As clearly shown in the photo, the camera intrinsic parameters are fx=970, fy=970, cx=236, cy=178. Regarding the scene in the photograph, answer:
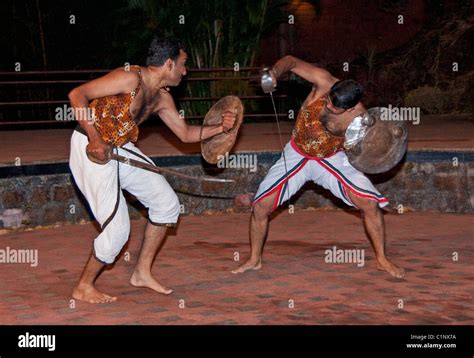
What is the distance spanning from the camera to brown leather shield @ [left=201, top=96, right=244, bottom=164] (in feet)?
21.5

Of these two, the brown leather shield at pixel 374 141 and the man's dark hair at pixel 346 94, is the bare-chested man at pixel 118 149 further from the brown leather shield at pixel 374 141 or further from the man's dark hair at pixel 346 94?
the brown leather shield at pixel 374 141

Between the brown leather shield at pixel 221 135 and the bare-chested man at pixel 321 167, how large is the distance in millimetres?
427

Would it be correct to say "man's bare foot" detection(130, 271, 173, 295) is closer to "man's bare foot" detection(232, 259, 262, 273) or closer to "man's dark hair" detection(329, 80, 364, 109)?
"man's bare foot" detection(232, 259, 262, 273)

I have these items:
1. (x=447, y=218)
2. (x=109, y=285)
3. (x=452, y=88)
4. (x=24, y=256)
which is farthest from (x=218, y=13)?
(x=109, y=285)

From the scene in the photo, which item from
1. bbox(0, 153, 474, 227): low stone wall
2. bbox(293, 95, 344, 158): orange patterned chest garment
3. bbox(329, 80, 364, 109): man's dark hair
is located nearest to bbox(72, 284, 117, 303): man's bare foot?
bbox(293, 95, 344, 158): orange patterned chest garment

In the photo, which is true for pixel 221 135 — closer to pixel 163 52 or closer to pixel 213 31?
pixel 163 52

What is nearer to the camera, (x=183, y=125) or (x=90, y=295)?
(x=90, y=295)

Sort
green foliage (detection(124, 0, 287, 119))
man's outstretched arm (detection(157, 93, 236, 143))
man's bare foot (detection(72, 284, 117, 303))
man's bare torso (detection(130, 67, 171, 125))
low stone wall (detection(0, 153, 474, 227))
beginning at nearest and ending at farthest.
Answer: man's bare torso (detection(130, 67, 171, 125))
man's bare foot (detection(72, 284, 117, 303))
man's outstretched arm (detection(157, 93, 236, 143))
low stone wall (detection(0, 153, 474, 227))
green foliage (detection(124, 0, 287, 119))

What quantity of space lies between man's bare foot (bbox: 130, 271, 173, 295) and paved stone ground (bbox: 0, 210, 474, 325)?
0.17 ft

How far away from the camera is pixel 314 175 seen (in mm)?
6855

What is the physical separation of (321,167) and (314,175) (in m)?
0.10

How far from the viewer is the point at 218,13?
48.4ft

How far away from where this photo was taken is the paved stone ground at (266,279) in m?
5.75

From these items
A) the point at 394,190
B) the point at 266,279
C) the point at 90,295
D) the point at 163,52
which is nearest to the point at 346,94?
the point at 163,52
